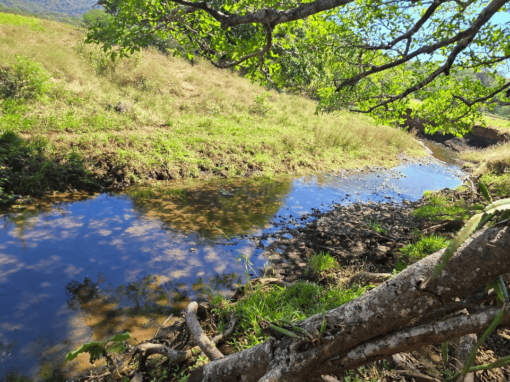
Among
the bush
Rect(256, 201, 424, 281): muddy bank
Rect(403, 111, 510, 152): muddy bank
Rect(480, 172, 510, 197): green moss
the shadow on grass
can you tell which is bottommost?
the shadow on grass

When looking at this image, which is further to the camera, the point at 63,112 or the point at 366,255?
the point at 63,112

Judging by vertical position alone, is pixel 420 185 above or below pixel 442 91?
below

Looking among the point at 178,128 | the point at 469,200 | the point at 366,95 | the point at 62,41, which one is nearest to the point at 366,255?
the point at 366,95

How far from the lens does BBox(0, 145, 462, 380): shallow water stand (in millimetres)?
3650

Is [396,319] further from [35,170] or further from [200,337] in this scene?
[35,170]

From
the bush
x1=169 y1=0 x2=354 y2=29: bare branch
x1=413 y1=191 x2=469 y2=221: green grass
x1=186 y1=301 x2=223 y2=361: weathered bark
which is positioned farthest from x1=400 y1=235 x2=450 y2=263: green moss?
the bush

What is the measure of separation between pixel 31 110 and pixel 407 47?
35.0ft

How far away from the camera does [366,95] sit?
779 centimetres

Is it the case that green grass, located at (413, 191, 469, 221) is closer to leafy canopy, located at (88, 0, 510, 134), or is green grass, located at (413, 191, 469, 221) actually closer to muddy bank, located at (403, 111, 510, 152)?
leafy canopy, located at (88, 0, 510, 134)

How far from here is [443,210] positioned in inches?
317

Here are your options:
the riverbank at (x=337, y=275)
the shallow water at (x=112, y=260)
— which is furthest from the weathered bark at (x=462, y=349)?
the shallow water at (x=112, y=260)

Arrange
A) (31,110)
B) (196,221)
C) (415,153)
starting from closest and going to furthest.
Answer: (196,221) < (31,110) < (415,153)

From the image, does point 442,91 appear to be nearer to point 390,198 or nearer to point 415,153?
point 390,198

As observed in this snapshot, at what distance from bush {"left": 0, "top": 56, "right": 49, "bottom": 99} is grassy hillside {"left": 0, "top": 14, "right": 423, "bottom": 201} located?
3 cm
